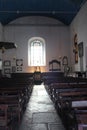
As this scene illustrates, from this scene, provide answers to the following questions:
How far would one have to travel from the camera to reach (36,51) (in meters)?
23.9

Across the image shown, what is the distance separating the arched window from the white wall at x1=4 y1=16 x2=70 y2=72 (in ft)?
1.43

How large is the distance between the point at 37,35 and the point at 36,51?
151 cm

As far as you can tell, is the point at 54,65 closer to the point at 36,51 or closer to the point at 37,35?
the point at 36,51

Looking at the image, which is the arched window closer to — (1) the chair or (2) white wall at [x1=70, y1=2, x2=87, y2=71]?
(1) the chair

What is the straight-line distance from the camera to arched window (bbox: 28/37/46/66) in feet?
77.9

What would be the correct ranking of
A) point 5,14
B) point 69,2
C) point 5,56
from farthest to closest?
point 5,56 → point 5,14 → point 69,2

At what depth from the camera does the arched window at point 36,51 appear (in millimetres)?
23750

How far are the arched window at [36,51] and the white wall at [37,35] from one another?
1.43 feet

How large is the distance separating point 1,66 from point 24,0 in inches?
254

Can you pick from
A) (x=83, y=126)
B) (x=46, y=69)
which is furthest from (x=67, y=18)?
(x=83, y=126)

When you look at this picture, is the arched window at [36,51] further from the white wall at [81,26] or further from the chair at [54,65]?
the white wall at [81,26]

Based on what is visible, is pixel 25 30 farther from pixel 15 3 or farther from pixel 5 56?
pixel 15 3

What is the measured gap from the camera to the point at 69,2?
18078mm

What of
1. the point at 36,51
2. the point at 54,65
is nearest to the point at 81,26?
the point at 54,65
